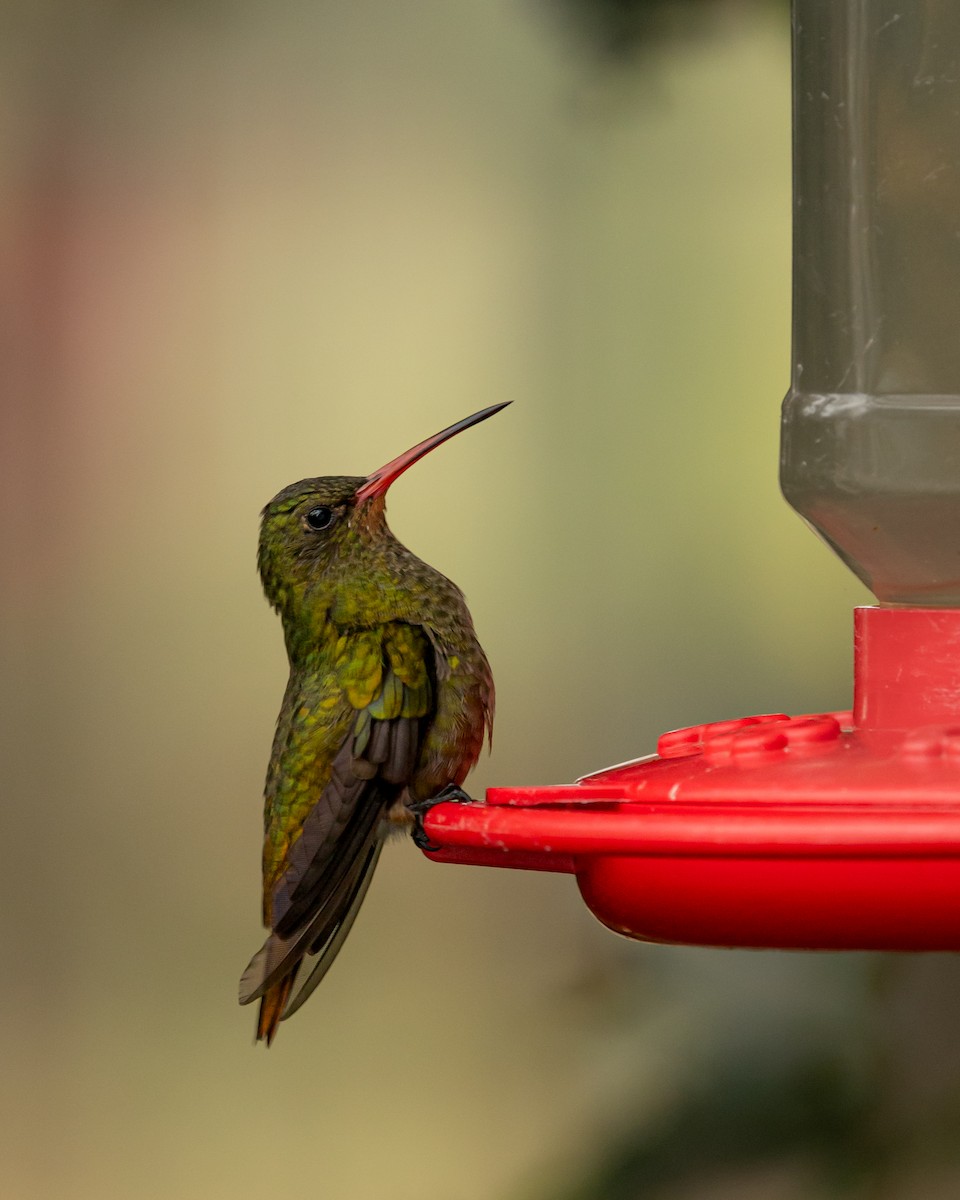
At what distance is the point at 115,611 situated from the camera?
189 inches

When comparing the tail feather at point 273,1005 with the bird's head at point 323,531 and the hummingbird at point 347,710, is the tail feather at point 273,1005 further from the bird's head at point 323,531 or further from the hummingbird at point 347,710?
the bird's head at point 323,531

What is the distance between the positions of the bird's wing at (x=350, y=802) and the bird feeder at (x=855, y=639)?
57 cm

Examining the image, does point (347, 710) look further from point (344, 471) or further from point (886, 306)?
point (344, 471)

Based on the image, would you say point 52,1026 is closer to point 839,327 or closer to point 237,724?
point 237,724

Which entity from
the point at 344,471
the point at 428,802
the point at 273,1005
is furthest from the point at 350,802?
the point at 344,471

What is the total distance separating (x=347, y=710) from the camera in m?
2.69

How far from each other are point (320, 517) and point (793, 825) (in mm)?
1639

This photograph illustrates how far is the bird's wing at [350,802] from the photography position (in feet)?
7.97

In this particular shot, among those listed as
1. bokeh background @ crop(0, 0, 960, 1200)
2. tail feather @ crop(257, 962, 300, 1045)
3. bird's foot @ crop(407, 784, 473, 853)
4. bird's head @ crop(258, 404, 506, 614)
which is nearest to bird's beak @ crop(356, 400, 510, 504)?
bird's head @ crop(258, 404, 506, 614)

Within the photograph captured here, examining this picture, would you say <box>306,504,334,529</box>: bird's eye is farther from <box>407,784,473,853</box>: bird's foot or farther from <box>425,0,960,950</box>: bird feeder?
<box>425,0,960,950</box>: bird feeder

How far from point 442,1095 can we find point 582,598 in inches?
54.3

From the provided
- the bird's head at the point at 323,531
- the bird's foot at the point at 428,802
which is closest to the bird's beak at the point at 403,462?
the bird's head at the point at 323,531

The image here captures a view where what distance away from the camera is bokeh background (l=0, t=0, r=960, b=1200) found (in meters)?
4.67

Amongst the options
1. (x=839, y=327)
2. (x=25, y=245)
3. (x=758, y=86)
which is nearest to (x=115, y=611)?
(x=25, y=245)
